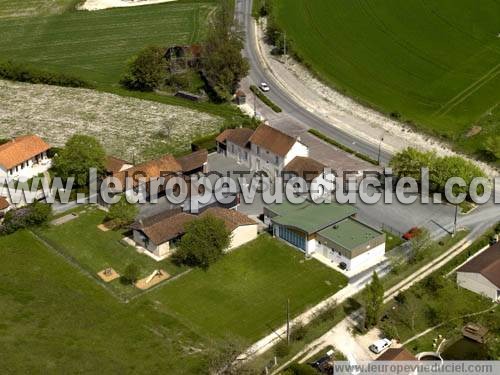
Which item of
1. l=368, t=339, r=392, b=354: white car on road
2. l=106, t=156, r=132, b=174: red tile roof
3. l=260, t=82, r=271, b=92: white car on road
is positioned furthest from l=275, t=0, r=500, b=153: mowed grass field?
l=368, t=339, r=392, b=354: white car on road

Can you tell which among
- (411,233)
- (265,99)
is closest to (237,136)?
(265,99)

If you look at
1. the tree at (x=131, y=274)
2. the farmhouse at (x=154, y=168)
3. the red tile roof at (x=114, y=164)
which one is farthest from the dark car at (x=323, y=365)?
the red tile roof at (x=114, y=164)

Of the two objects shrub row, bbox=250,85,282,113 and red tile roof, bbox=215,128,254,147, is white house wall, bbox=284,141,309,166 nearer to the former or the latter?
red tile roof, bbox=215,128,254,147

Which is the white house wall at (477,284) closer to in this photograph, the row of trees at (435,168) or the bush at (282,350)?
the row of trees at (435,168)

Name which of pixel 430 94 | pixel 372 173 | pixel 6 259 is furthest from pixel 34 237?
pixel 430 94

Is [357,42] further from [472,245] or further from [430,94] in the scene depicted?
[472,245]

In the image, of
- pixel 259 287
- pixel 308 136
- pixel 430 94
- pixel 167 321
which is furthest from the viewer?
pixel 430 94
